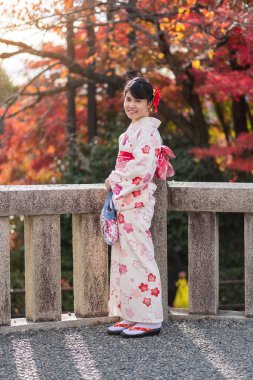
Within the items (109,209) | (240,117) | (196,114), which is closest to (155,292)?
(109,209)

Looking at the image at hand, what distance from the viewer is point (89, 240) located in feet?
15.0

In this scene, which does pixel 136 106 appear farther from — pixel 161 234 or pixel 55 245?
pixel 55 245

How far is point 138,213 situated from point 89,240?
0.41m

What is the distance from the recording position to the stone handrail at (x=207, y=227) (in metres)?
4.52

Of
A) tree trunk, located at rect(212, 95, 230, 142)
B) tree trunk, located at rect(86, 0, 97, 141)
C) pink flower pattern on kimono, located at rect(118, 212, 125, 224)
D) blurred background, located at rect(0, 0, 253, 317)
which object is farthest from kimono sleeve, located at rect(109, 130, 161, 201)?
tree trunk, located at rect(212, 95, 230, 142)

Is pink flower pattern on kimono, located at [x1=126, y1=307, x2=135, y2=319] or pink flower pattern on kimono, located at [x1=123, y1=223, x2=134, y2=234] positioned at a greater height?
pink flower pattern on kimono, located at [x1=123, y1=223, x2=134, y2=234]

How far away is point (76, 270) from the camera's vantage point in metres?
4.64

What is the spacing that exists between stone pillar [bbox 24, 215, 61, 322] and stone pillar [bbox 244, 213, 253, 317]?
114cm

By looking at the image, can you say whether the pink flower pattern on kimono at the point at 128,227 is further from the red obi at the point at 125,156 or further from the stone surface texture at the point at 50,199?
the red obi at the point at 125,156

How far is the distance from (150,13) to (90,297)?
3919mm

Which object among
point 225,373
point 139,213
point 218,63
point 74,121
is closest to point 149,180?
point 139,213

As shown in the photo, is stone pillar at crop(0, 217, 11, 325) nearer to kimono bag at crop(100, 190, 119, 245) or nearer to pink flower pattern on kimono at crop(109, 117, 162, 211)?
kimono bag at crop(100, 190, 119, 245)

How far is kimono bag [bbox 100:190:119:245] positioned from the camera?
4.32m

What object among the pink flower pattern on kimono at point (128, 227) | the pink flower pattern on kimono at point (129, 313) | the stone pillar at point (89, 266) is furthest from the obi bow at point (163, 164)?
the pink flower pattern on kimono at point (129, 313)
